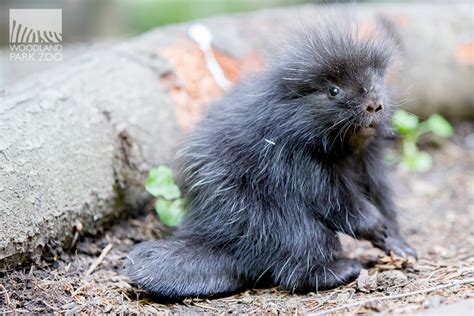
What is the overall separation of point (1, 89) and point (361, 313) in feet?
10.0

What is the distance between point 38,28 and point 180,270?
10.5 feet

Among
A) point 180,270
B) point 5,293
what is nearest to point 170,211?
point 180,270

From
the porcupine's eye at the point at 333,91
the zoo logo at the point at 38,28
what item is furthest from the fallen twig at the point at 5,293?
the zoo logo at the point at 38,28

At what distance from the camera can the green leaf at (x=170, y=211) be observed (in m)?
4.58

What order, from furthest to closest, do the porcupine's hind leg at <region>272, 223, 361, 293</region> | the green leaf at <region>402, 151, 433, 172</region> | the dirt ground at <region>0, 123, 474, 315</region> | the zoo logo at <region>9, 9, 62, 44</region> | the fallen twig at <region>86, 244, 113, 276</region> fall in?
the green leaf at <region>402, 151, 433, 172</region> → the zoo logo at <region>9, 9, 62, 44</region> → the fallen twig at <region>86, 244, 113, 276</region> → the porcupine's hind leg at <region>272, 223, 361, 293</region> → the dirt ground at <region>0, 123, 474, 315</region>

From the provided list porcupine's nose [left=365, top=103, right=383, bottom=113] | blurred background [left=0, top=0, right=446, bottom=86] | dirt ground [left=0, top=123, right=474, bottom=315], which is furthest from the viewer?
blurred background [left=0, top=0, right=446, bottom=86]

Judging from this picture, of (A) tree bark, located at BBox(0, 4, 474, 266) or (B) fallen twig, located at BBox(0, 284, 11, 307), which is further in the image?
(A) tree bark, located at BBox(0, 4, 474, 266)

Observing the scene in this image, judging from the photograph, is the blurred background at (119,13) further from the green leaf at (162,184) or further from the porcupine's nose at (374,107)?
the porcupine's nose at (374,107)

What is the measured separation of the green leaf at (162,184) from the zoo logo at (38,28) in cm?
206

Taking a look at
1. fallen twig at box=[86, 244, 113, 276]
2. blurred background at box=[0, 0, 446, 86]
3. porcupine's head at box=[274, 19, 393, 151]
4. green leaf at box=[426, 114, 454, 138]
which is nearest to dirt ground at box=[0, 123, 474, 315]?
fallen twig at box=[86, 244, 113, 276]

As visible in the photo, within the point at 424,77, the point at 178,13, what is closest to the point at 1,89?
Result: the point at 424,77

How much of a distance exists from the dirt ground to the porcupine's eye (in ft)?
3.88

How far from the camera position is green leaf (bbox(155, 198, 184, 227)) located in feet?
15.0

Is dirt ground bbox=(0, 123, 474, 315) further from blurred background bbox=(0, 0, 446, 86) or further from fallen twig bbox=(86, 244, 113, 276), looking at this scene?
blurred background bbox=(0, 0, 446, 86)
